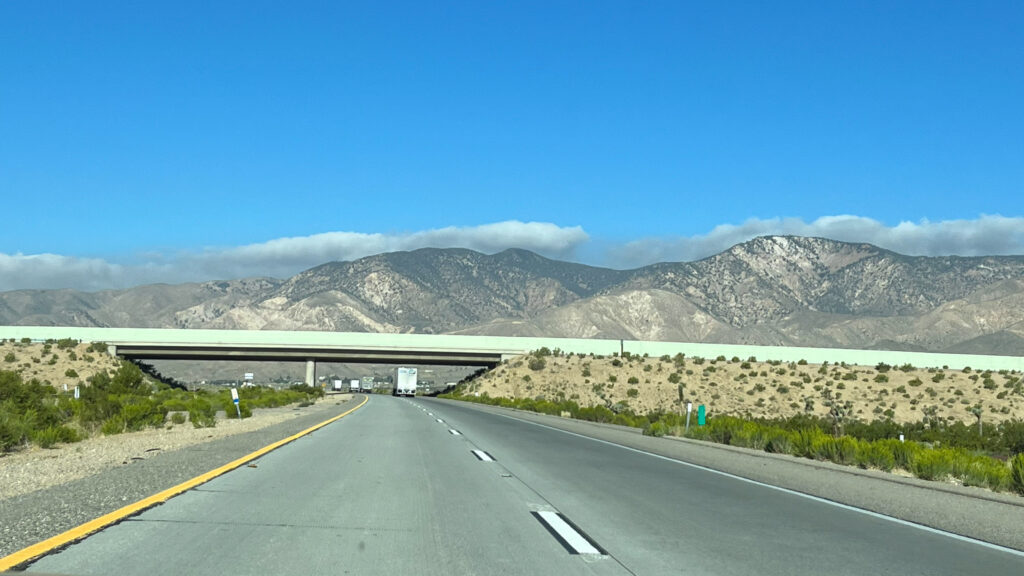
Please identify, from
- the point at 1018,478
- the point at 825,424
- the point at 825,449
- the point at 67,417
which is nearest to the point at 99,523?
the point at 1018,478

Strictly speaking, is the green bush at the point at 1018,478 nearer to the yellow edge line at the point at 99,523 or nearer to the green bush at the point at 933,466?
the green bush at the point at 933,466

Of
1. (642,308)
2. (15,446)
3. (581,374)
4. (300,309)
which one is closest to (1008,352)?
(642,308)

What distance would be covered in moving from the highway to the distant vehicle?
85.6 meters

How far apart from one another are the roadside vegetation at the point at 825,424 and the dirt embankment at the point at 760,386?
0.20 meters

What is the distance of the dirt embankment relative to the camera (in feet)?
217

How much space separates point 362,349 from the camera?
3295 inches

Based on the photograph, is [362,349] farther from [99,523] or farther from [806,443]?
[99,523]

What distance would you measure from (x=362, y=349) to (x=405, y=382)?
17.4 metres

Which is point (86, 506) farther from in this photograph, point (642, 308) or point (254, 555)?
point (642, 308)

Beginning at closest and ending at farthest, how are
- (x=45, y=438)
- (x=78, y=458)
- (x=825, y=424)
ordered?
(x=78, y=458), (x=45, y=438), (x=825, y=424)

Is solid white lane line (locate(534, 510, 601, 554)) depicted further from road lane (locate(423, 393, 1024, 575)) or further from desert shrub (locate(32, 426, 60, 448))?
desert shrub (locate(32, 426, 60, 448))

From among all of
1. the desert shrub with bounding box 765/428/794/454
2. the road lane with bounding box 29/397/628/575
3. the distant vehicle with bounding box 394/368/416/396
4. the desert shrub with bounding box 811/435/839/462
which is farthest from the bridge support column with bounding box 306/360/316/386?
the road lane with bounding box 29/397/628/575

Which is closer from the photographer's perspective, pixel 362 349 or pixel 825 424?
pixel 825 424

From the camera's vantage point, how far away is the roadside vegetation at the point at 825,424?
17062 mm
